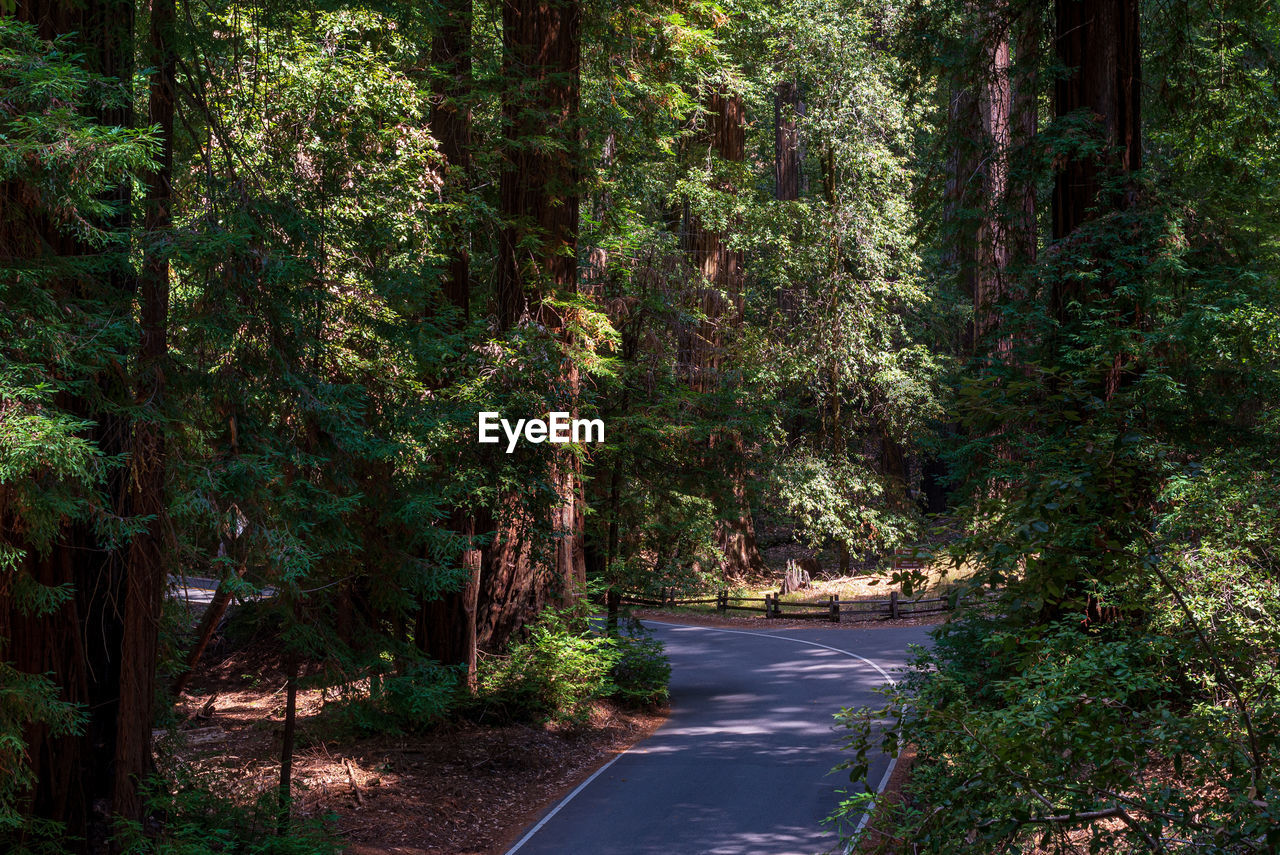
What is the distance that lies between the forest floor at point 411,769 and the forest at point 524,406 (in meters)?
0.37

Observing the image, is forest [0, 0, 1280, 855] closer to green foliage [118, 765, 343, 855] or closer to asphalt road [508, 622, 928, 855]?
green foliage [118, 765, 343, 855]

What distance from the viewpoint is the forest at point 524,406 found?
5668mm

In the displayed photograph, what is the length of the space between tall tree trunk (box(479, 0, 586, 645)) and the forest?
0.23 feet

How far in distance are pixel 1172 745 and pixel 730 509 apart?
569 inches

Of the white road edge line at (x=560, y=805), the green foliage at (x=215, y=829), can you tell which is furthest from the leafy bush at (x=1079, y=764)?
the white road edge line at (x=560, y=805)

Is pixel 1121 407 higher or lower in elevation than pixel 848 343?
lower

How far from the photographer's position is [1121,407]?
764cm

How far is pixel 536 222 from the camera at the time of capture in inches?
601

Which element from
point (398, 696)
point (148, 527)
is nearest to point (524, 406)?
point (398, 696)

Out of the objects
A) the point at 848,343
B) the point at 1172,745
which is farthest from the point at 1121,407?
the point at 848,343

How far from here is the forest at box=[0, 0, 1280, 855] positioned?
223 inches

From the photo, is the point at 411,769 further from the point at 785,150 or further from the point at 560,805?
the point at 785,150

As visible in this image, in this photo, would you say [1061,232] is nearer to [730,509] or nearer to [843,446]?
[730,509]
